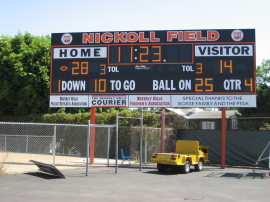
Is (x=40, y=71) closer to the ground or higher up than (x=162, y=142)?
higher up

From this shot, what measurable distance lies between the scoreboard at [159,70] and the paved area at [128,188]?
4.76m

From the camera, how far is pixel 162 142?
765 inches

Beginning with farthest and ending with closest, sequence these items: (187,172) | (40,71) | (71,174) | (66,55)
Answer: (40,71) < (66,55) < (187,172) < (71,174)

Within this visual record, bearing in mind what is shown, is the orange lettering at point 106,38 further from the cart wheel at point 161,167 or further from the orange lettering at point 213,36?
the cart wheel at point 161,167

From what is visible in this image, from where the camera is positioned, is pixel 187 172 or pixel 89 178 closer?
pixel 89 178

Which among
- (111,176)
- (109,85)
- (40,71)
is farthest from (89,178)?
(40,71)

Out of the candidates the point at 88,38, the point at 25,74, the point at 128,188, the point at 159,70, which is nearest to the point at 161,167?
the point at 159,70

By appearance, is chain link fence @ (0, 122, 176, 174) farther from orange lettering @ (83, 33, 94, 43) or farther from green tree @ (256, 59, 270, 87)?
green tree @ (256, 59, 270, 87)

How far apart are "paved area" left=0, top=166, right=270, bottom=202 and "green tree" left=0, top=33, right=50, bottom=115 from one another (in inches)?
618

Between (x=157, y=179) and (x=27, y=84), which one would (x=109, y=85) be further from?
(x=27, y=84)

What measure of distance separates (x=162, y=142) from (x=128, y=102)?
2.92m

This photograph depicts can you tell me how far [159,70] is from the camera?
18.2m

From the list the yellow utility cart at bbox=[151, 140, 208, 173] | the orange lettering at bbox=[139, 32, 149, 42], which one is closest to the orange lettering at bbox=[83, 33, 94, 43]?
the orange lettering at bbox=[139, 32, 149, 42]

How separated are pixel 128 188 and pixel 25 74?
64.5 ft
